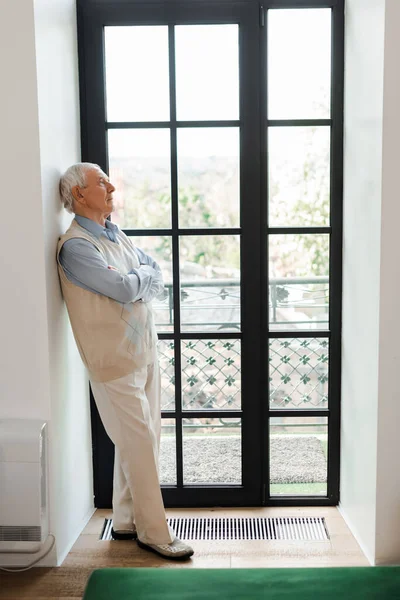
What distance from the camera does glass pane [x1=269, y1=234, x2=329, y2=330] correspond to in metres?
3.05

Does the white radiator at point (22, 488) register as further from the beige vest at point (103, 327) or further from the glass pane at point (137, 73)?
the glass pane at point (137, 73)

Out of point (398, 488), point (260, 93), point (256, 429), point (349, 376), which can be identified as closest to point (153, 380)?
point (256, 429)

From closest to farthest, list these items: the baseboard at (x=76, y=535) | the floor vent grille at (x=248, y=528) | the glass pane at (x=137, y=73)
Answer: the baseboard at (x=76, y=535), the floor vent grille at (x=248, y=528), the glass pane at (x=137, y=73)

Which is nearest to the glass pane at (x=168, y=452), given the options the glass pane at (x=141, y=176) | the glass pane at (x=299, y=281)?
the glass pane at (x=299, y=281)

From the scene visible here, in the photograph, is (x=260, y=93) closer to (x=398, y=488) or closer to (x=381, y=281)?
(x=381, y=281)

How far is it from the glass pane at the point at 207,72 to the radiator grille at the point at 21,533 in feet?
6.38

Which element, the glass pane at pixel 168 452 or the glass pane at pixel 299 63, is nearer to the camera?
the glass pane at pixel 299 63

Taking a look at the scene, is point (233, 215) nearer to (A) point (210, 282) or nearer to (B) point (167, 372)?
(A) point (210, 282)

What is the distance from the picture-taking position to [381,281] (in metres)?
2.46

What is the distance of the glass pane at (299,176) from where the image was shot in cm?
300

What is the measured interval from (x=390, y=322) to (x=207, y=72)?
57.9 inches

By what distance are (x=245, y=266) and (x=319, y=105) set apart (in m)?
0.85

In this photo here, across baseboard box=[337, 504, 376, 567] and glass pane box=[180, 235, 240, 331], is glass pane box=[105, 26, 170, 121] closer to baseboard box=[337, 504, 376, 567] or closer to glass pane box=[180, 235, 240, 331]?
glass pane box=[180, 235, 240, 331]

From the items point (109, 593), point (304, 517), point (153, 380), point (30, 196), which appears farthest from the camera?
point (304, 517)
